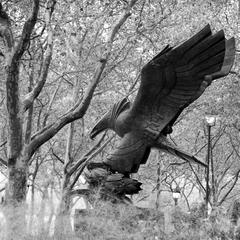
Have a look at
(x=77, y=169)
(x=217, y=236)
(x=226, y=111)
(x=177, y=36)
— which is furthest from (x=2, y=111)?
(x=217, y=236)

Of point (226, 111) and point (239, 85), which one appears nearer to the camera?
point (239, 85)

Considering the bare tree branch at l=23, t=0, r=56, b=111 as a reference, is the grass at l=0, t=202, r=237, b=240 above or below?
below

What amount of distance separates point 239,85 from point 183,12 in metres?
3.86

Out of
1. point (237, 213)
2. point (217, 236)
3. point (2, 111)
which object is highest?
point (2, 111)

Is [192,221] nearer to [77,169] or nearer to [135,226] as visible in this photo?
[135,226]

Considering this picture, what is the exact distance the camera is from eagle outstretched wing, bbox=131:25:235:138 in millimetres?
Result: 6527

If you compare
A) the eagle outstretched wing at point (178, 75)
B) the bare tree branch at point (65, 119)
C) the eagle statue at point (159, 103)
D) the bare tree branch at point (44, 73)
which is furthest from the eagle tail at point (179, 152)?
the bare tree branch at point (44, 73)

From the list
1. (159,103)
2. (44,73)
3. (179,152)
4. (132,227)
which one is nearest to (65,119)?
(44,73)

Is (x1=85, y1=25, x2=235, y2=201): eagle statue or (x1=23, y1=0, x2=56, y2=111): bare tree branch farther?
(x1=23, y1=0, x2=56, y2=111): bare tree branch

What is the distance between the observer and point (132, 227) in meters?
5.77

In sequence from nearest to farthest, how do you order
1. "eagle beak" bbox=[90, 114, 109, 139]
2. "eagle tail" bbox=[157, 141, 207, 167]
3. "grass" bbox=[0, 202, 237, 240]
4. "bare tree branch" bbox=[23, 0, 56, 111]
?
1. "grass" bbox=[0, 202, 237, 240]
2. "eagle tail" bbox=[157, 141, 207, 167]
3. "bare tree branch" bbox=[23, 0, 56, 111]
4. "eagle beak" bbox=[90, 114, 109, 139]

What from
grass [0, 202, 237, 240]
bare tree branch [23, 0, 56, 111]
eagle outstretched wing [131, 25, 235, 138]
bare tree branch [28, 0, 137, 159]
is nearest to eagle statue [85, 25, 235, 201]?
eagle outstretched wing [131, 25, 235, 138]

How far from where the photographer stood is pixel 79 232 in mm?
5480

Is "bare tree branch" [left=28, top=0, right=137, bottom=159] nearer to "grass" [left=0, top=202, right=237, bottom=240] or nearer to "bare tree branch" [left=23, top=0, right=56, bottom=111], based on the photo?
"bare tree branch" [left=23, top=0, right=56, bottom=111]
